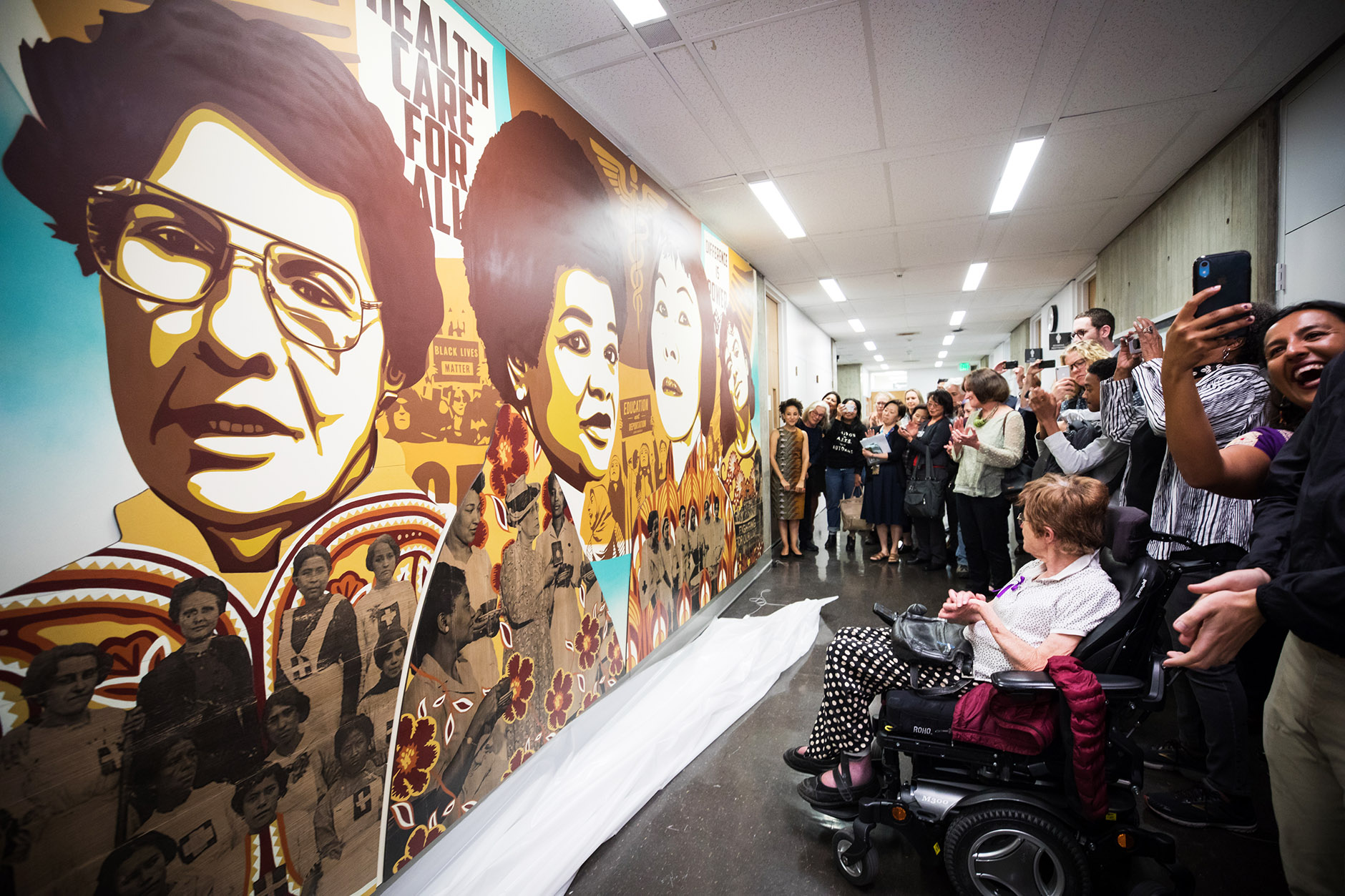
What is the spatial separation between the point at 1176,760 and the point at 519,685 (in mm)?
2530

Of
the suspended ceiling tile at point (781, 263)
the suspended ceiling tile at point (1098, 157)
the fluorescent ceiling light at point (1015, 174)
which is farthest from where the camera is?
the suspended ceiling tile at point (781, 263)

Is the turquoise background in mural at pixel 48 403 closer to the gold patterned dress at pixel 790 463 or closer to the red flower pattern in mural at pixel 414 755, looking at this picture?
the red flower pattern in mural at pixel 414 755

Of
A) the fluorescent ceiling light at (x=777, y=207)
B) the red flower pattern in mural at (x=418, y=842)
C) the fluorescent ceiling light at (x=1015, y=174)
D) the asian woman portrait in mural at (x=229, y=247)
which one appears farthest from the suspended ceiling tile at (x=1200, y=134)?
the red flower pattern in mural at (x=418, y=842)

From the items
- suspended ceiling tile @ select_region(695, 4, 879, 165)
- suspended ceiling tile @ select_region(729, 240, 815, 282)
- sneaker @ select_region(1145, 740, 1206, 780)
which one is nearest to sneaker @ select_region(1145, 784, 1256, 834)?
sneaker @ select_region(1145, 740, 1206, 780)

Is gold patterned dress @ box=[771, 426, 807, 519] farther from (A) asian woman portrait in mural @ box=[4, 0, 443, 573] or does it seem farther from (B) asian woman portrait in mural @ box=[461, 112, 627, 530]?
(A) asian woman portrait in mural @ box=[4, 0, 443, 573]

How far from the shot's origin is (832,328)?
369 inches

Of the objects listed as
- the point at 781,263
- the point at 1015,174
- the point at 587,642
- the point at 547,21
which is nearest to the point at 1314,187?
the point at 1015,174

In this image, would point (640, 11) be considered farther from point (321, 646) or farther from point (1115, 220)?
point (1115, 220)

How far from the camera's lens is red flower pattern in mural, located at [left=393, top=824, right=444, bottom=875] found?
1531mm

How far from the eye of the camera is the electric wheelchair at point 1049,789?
4.47 ft

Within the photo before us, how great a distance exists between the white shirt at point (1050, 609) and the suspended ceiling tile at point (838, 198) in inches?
105

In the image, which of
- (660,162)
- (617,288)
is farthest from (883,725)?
(660,162)

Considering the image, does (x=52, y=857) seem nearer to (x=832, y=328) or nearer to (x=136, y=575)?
(x=136, y=575)

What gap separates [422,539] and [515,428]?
1.76 ft
